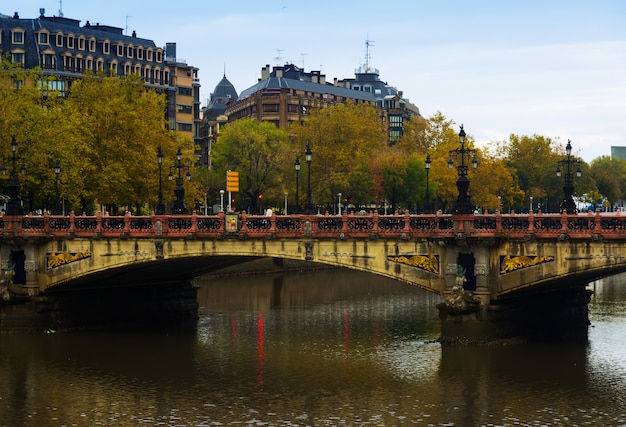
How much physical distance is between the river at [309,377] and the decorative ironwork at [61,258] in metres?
4.38

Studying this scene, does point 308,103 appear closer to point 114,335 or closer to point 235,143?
point 235,143

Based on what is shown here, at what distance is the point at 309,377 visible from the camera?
55.6 metres

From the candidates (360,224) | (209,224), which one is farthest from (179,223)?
(360,224)

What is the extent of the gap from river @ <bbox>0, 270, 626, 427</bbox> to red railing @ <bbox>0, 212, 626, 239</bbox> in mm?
6337

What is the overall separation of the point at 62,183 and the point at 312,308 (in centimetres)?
2177

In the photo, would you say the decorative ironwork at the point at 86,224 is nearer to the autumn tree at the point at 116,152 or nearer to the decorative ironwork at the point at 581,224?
the autumn tree at the point at 116,152

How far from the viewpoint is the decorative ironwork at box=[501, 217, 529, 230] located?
5856 centimetres

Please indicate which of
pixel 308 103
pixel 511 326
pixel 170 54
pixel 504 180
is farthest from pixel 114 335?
pixel 308 103

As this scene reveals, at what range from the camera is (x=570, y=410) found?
47906 mm

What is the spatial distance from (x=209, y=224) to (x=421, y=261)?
41.8ft

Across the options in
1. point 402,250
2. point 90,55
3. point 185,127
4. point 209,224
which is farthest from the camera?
point 185,127

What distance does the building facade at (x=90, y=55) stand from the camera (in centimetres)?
13900

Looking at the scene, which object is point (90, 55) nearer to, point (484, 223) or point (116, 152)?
point (116, 152)

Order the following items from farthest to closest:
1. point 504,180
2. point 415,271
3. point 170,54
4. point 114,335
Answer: point 170,54, point 504,180, point 114,335, point 415,271
